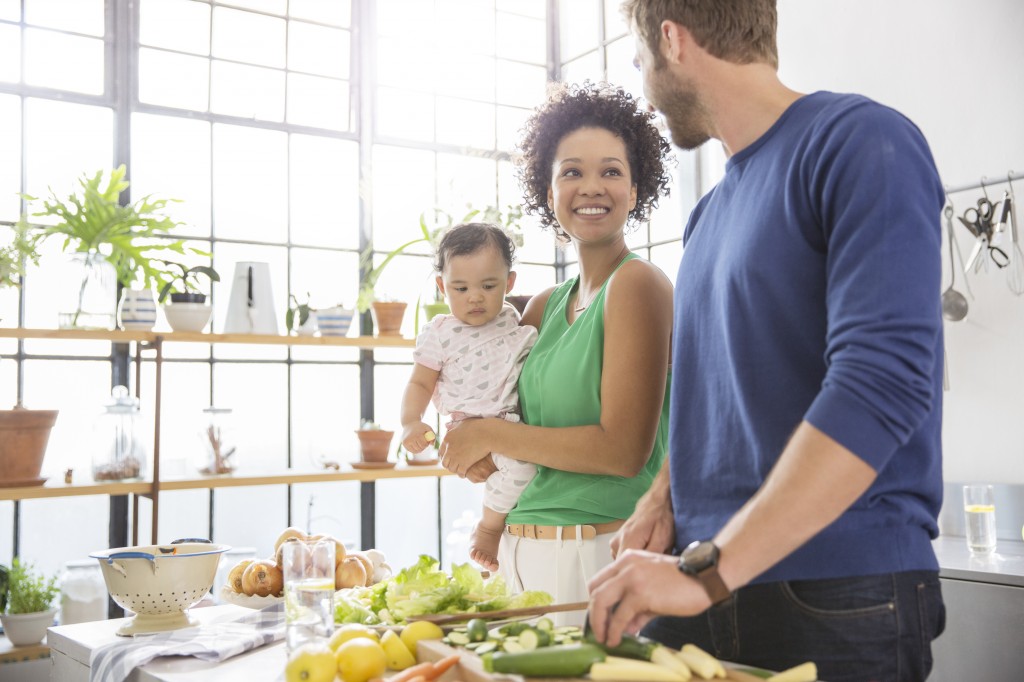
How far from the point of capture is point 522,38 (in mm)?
5453

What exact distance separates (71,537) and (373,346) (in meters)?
1.48

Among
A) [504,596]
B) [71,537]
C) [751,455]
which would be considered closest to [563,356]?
[504,596]

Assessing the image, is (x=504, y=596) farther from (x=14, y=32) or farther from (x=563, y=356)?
(x=14, y=32)

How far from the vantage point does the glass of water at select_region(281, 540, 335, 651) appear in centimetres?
127

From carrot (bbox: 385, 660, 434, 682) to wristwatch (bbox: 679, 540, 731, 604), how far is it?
0.32 m

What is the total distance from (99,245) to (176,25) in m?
1.28

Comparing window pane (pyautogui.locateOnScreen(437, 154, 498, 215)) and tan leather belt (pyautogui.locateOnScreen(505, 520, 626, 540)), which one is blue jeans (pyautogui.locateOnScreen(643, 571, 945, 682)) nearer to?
tan leather belt (pyautogui.locateOnScreen(505, 520, 626, 540))

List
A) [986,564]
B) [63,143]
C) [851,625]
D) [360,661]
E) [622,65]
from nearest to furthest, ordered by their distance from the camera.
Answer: [851,625] < [360,661] < [986,564] < [63,143] < [622,65]

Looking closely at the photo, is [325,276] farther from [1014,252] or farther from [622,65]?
[1014,252]

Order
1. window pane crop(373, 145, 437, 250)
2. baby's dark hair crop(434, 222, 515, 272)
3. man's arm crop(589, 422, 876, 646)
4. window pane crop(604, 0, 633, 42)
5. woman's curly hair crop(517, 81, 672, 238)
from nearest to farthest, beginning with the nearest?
man's arm crop(589, 422, 876, 646), woman's curly hair crop(517, 81, 672, 238), baby's dark hair crop(434, 222, 515, 272), window pane crop(373, 145, 437, 250), window pane crop(604, 0, 633, 42)

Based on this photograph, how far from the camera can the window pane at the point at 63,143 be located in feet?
12.8

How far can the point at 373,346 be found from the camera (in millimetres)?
4117

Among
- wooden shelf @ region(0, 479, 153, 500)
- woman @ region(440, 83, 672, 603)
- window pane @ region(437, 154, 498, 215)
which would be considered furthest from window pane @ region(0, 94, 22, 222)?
woman @ region(440, 83, 672, 603)

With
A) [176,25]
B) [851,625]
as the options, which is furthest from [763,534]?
[176,25]
